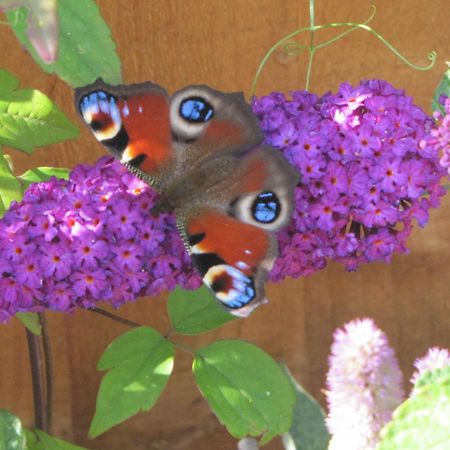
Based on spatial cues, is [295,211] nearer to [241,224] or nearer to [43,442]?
[241,224]

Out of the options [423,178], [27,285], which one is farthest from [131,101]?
[423,178]

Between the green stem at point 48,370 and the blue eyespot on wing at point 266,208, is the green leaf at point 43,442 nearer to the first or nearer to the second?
the green stem at point 48,370

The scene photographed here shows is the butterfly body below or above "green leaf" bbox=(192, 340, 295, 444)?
above

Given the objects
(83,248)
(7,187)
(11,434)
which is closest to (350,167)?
(83,248)

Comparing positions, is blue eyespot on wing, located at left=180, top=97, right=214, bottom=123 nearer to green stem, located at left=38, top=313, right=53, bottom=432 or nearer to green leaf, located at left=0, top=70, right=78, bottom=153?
green leaf, located at left=0, top=70, right=78, bottom=153

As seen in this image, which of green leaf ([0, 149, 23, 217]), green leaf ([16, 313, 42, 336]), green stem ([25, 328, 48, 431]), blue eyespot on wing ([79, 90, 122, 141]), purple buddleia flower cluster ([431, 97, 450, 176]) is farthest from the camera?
green stem ([25, 328, 48, 431])

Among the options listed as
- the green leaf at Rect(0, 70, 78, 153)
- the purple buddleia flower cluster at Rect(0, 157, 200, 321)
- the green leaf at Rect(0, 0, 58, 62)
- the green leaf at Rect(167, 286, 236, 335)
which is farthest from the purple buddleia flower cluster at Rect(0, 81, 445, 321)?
the green leaf at Rect(0, 0, 58, 62)

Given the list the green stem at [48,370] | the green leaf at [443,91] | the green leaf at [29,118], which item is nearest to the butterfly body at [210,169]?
the green leaf at [29,118]

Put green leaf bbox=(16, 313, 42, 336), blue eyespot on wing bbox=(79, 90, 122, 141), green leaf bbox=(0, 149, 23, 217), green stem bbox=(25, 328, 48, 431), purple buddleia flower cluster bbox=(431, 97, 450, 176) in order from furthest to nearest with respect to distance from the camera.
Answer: green stem bbox=(25, 328, 48, 431), green leaf bbox=(16, 313, 42, 336), green leaf bbox=(0, 149, 23, 217), blue eyespot on wing bbox=(79, 90, 122, 141), purple buddleia flower cluster bbox=(431, 97, 450, 176)
